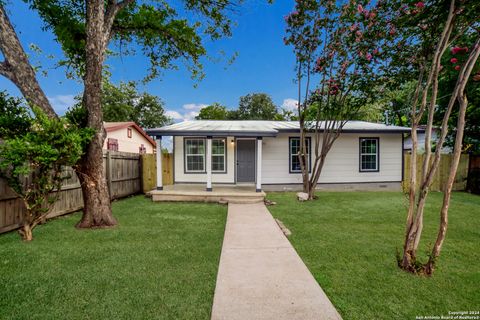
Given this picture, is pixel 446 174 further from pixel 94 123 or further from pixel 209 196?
pixel 94 123

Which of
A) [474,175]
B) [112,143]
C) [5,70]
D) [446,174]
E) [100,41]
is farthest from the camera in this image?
[112,143]

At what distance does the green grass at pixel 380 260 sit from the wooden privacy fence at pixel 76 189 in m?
5.46

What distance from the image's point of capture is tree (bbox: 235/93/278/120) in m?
31.8

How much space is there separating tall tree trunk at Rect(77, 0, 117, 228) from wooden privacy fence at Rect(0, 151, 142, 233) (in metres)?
1.17

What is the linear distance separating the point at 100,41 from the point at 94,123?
1.69 metres

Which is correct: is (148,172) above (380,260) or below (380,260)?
above

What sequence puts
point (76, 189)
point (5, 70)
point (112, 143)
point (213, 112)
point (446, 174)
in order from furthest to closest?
point (213, 112) < point (112, 143) < point (446, 174) < point (76, 189) < point (5, 70)

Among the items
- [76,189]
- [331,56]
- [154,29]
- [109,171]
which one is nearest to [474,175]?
[331,56]

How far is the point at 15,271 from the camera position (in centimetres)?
302

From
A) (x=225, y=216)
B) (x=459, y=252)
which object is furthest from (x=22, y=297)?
(x=459, y=252)

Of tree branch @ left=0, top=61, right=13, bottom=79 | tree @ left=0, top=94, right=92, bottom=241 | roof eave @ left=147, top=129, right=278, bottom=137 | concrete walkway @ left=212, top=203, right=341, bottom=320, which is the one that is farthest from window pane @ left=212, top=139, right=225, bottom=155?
tree branch @ left=0, top=61, right=13, bottom=79

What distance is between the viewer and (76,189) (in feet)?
21.0

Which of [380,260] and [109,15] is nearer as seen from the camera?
[380,260]

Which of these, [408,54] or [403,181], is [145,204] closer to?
[408,54]
